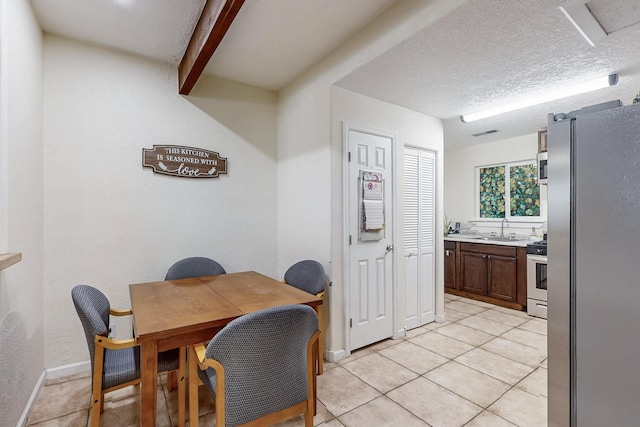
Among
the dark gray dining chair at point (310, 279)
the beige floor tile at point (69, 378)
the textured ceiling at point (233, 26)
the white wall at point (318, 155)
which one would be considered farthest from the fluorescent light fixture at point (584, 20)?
the beige floor tile at point (69, 378)

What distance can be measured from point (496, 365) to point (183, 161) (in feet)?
11.0

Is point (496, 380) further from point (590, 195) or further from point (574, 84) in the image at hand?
point (574, 84)

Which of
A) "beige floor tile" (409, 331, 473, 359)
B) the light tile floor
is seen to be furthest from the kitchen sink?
"beige floor tile" (409, 331, 473, 359)

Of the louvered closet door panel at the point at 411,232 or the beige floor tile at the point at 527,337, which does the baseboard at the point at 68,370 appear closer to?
the louvered closet door panel at the point at 411,232

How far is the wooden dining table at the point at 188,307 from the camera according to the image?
1.46 m

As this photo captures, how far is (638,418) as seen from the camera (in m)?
0.94

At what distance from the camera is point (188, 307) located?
5.97 feet

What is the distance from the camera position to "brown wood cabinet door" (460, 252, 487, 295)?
4.36m

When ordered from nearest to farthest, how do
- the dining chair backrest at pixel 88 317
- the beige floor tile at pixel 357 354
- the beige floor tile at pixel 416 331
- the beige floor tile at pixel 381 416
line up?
the dining chair backrest at pixel 88 317 < the beige floor tile at pixel 381 416 < the beige floor tile at pixel 357 354 < the beige floor tile at pixel 416 331

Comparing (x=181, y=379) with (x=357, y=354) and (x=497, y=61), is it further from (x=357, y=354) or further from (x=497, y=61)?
(x=497, y=61)

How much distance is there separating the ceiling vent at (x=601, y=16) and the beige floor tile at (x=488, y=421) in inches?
95.9

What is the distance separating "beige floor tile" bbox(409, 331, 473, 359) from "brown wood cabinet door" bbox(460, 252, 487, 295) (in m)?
1.58

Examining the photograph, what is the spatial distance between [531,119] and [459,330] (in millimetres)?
2672

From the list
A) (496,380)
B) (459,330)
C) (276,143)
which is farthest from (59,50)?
(459,330)
